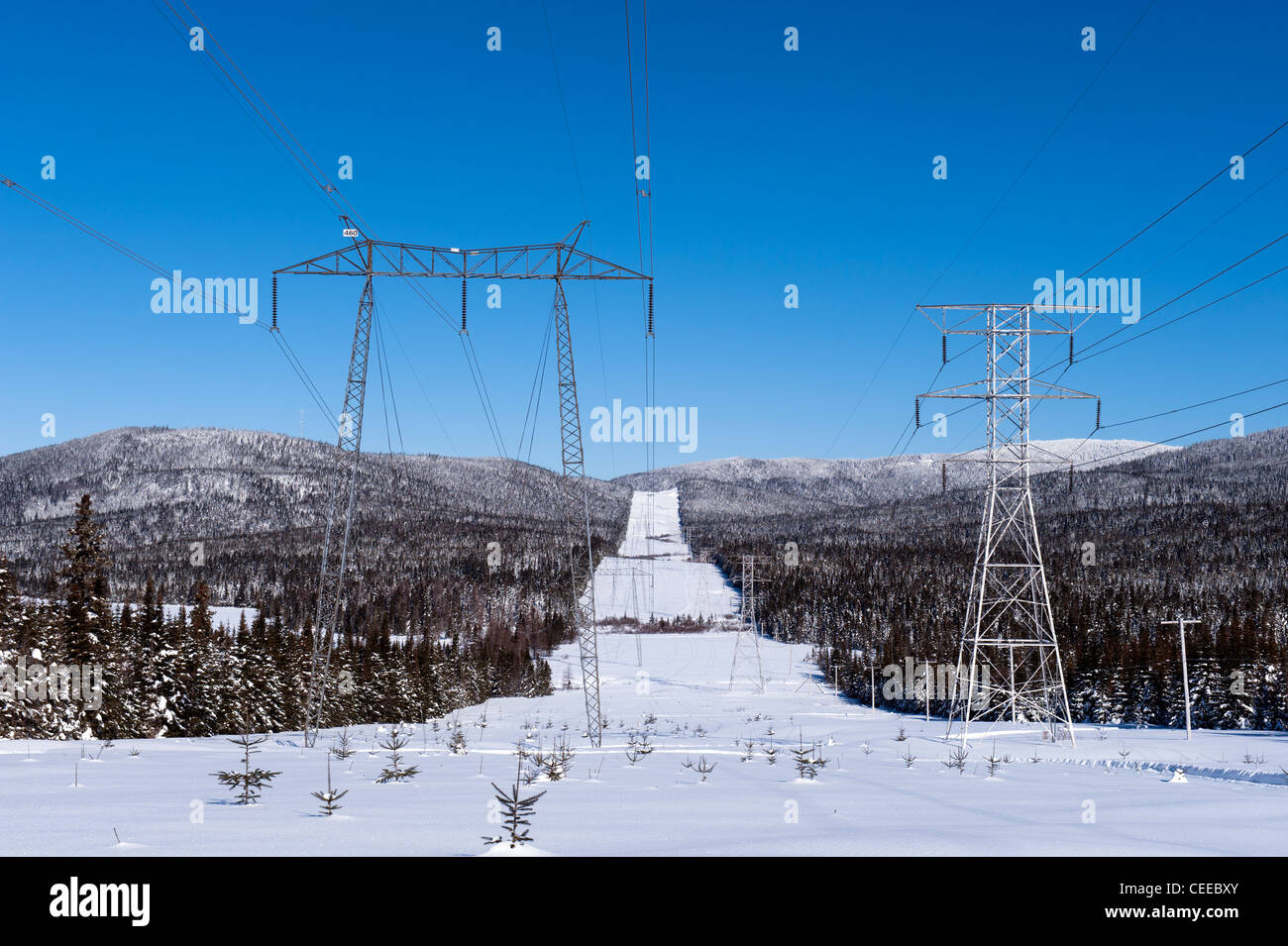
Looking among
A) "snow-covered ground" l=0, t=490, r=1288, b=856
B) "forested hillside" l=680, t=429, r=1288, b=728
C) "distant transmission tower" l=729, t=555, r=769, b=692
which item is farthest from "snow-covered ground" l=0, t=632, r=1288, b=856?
"distant transmission tower" l=729, t=555, r=769, b=692

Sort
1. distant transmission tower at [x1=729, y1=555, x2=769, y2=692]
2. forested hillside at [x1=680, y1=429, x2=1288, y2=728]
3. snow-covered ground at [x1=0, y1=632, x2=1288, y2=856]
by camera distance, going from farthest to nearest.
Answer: distant transmission tower at [x1=729, y1=555, x2=769, y2=692] → forested hillside at [x1=680, y1=429, x2=1288, y2=728] → snow-covered ground at [x1=0, y1=632, x2=1288, y2=856]

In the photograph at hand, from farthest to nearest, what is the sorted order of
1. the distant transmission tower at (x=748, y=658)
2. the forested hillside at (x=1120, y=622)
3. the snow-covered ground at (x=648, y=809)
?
the distant transmission tower at (x=748, y=658), the forested hillside at (x=1120, y=622), the snow-covered ground at (x=648, y=809)

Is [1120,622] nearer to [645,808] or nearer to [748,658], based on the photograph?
[748,658]

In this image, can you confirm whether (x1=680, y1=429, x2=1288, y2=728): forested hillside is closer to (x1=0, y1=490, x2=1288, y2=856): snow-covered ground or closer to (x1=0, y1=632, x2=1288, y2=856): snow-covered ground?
(x1=0, y1=632, x2=1288, y2=856): snow-covered ground

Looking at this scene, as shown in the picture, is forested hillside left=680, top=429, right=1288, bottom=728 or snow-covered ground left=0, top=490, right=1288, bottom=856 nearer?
snow-covered ground left=0, top=490, right=1288, bottom=856

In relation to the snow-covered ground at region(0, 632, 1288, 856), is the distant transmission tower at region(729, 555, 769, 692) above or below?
below

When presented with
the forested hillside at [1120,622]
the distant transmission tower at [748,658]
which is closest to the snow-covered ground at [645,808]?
the forested hillside at [1120,622]

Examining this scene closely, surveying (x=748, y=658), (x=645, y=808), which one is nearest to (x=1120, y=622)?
(x=748, y=658)

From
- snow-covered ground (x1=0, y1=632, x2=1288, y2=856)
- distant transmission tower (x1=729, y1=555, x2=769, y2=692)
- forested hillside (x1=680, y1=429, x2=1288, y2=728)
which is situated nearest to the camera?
snow-covered ground (x1=0, y1=632, x2=1288, y2=856)

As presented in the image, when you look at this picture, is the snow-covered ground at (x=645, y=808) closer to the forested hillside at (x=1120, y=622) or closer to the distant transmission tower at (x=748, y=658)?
the forested hillside at (x=1120, y=622)
